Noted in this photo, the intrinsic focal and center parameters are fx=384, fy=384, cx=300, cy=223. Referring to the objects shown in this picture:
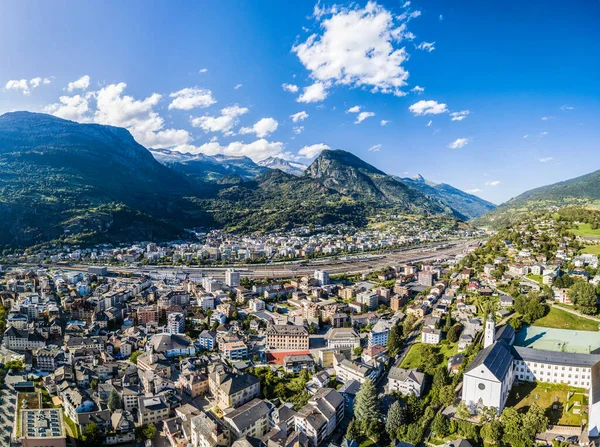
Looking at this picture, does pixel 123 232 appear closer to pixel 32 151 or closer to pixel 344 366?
Answer: pixel 32 151

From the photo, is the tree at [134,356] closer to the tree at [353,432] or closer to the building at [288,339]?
the building at [288,339]

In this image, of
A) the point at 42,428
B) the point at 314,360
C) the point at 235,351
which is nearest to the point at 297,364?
the point at 314,360

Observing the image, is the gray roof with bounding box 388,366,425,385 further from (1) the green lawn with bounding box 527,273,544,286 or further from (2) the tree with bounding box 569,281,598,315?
(1) the green lawn with bounding box 527,273,544,286

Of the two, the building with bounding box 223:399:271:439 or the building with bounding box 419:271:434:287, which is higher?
the building with bounding box 419:271:434:287

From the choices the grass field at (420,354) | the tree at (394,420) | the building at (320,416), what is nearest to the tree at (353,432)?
the building at (320,416)

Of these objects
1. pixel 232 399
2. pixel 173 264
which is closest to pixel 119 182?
pixel 173 264

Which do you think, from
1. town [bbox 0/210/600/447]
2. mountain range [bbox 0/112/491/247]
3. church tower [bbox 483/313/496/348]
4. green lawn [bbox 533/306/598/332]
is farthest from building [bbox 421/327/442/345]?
mountain range [bbox 0/112/491/247]
